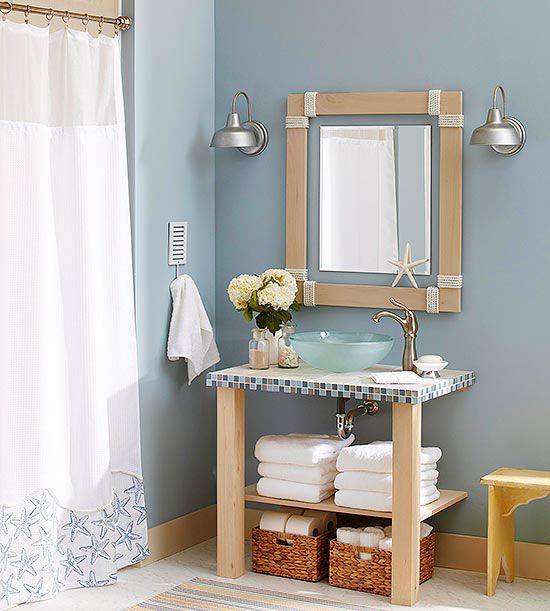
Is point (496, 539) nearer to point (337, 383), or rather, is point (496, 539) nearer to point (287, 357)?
point (337, 383)

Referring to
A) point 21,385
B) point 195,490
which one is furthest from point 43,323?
point 195,490

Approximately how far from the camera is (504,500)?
4.08 m

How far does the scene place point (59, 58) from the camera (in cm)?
394

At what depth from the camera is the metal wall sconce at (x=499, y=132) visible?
400 cm

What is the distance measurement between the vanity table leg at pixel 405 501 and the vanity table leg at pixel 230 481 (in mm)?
659

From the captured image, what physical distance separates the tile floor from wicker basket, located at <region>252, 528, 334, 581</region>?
37 mm

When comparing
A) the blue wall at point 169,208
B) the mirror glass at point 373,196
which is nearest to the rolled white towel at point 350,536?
the blue wall at point 169,208

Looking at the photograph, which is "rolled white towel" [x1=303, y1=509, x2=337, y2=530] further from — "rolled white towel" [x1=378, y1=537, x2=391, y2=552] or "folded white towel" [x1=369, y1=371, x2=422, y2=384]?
"folded white towel" [x1=369, y1=371, x2=422, y2=384]

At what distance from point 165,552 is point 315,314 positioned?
45.8 inches

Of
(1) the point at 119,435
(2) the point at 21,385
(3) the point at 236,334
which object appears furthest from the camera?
(3) the point at 236,334

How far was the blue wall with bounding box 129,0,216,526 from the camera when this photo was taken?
4332 millimetres

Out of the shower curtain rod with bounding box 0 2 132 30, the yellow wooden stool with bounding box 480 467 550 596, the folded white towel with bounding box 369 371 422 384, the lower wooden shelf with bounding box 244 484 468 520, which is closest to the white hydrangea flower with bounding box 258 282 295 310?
the folded white towel with bounding box 369 371 422 384

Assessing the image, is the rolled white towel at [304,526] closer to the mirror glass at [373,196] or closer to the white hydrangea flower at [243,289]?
the white hydrangea flower at [243,289]

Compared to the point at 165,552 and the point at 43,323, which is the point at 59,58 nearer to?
the point at 43,323
